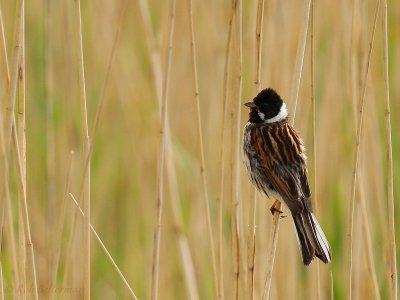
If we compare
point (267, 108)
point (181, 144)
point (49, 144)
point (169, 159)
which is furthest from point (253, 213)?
point (181, 144)

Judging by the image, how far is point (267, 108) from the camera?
3180mm

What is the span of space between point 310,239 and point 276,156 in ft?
1.65

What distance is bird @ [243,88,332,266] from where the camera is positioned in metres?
3.00

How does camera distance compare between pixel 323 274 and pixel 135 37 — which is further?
pixel 135 37

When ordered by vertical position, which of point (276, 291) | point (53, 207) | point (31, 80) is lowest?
point (276, 291)

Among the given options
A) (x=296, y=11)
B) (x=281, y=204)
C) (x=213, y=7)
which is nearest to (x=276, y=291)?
(x=281, y=204)

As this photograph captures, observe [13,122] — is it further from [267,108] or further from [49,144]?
[49,144]

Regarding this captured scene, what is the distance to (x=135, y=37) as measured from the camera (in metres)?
4.53

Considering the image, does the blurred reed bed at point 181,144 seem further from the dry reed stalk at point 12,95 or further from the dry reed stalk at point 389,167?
the dry reed stalk at point 12,95

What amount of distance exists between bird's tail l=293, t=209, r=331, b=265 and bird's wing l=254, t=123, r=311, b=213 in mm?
166

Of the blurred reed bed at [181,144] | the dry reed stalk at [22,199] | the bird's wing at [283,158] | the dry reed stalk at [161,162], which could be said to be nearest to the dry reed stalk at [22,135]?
the dry reed stalk at [22,199]

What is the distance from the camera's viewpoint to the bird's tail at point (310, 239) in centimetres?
269

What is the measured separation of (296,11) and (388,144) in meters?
1.16

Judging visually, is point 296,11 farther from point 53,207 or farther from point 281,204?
point 53,207
